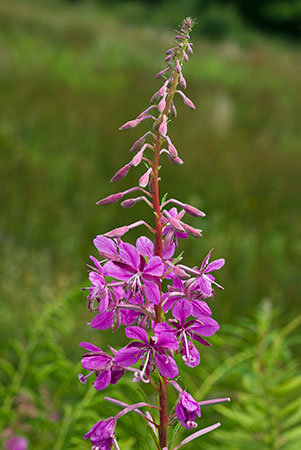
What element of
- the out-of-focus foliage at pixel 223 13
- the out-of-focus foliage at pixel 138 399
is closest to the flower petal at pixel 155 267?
the out-of-focus foliage at pixel 138 399

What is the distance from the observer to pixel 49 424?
1.93 m

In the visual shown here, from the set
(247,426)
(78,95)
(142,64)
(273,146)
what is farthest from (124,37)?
(247,426)

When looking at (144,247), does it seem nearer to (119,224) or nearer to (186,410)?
(186,410)

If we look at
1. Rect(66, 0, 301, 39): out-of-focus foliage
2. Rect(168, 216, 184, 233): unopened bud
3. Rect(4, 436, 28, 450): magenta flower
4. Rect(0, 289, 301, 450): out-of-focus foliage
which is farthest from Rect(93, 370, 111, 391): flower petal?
Rect(66, 0, 301, 39): out-of-focus foliage

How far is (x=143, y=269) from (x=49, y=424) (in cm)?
115

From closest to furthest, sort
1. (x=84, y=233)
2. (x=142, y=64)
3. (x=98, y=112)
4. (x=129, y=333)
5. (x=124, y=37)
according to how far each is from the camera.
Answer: (x=129, y=333), (x=84, y=233), (x=98, y=112), (x=142, y=64), (x=124, y=37)

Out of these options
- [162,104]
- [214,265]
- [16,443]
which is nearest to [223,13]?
[16,443]

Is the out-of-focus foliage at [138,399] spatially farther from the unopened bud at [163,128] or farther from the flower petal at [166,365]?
the unopened bud at [163,128]

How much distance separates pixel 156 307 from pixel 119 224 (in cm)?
455

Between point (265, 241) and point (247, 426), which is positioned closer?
point (247, 426)

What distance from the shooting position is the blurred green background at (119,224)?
2172 millimetres

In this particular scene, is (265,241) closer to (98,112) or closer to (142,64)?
(98,112)

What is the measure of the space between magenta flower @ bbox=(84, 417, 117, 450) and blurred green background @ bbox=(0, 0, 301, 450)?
0.06 metres

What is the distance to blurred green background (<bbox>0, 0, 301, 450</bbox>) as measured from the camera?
2172 millimetres
